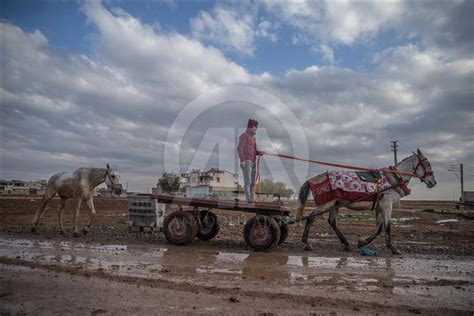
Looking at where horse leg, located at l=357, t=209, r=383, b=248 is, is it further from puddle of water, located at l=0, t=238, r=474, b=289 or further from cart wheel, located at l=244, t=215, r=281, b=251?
cart wheel, located at l=244, t=215, r=281, b=251

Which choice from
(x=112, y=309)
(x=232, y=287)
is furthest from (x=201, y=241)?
(x=112, y=309)

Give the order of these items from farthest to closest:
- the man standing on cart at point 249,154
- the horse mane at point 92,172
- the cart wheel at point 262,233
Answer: the horse mane at point 92,172
the man standing on cart at point 249,154
the cart wheel at point 262,233

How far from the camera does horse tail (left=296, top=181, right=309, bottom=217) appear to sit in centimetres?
939

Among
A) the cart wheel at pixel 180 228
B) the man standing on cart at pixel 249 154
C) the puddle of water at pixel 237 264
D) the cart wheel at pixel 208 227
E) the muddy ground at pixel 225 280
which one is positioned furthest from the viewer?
the cart wheel at pixel 208 227

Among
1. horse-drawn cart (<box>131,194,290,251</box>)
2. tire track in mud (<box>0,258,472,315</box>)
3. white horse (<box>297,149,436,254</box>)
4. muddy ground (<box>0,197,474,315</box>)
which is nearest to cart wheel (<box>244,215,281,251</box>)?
horse-drawn cart (<box>131,194,290,251</box>)

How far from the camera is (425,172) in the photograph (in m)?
9.32

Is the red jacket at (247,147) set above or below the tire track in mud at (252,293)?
above

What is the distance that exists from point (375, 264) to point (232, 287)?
361 cm

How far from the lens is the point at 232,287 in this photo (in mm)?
4883

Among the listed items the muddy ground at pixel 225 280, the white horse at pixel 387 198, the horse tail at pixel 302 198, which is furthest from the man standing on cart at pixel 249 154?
the muddy ground at pixel 225 280

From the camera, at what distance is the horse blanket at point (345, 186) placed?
8922mm

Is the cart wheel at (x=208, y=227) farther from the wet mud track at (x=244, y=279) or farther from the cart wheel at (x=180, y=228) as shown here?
the wet mud track at (x=244, y=279)

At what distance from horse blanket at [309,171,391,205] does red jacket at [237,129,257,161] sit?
2.05m

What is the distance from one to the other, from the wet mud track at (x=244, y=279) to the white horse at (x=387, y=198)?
1.26 m
